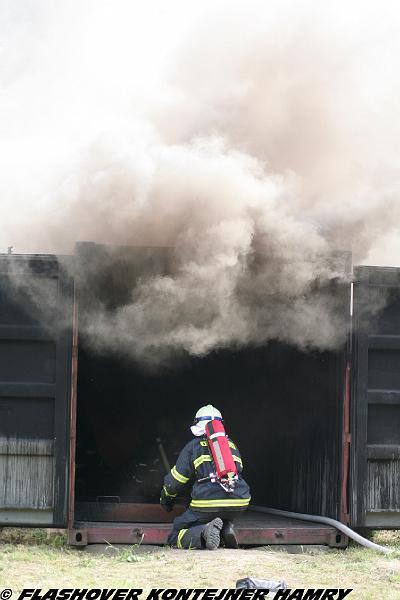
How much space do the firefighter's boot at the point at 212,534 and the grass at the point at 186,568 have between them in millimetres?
91

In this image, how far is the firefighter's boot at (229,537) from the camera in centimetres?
759

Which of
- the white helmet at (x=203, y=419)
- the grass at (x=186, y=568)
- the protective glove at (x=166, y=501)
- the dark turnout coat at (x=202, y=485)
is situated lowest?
the grass at (x=186, y=568)

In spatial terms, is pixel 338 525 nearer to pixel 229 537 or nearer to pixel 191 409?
pixel 229 537

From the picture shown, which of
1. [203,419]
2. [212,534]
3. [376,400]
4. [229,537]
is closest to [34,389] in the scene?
[203,419]

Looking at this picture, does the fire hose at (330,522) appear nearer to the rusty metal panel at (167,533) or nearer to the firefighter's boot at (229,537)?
the rusty metal panel at (167,533)

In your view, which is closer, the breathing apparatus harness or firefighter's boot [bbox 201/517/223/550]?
firefighter's boot [bbox 201/517/223/550]

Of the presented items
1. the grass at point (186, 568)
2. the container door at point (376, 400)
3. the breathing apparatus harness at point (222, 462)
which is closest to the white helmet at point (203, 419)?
the breathing apparatus harness at point (222, 462)

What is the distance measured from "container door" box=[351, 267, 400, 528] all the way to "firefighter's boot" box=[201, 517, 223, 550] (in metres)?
1.13

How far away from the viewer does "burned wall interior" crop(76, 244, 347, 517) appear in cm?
808

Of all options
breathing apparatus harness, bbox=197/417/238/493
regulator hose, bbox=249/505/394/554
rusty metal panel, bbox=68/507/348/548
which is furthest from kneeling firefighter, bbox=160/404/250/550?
regulator hose, bbox=249/505/394/554

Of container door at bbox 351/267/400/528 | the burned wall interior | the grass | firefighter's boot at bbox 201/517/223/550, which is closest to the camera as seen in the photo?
the grass

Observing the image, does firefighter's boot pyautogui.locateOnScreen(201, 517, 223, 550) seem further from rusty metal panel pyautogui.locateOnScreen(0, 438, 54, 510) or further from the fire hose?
rusty metal panel pyautogui.locateOnScreen(0, 438, 54, 510)

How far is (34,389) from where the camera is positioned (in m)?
7.63

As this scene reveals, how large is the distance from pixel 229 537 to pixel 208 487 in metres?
0.42
